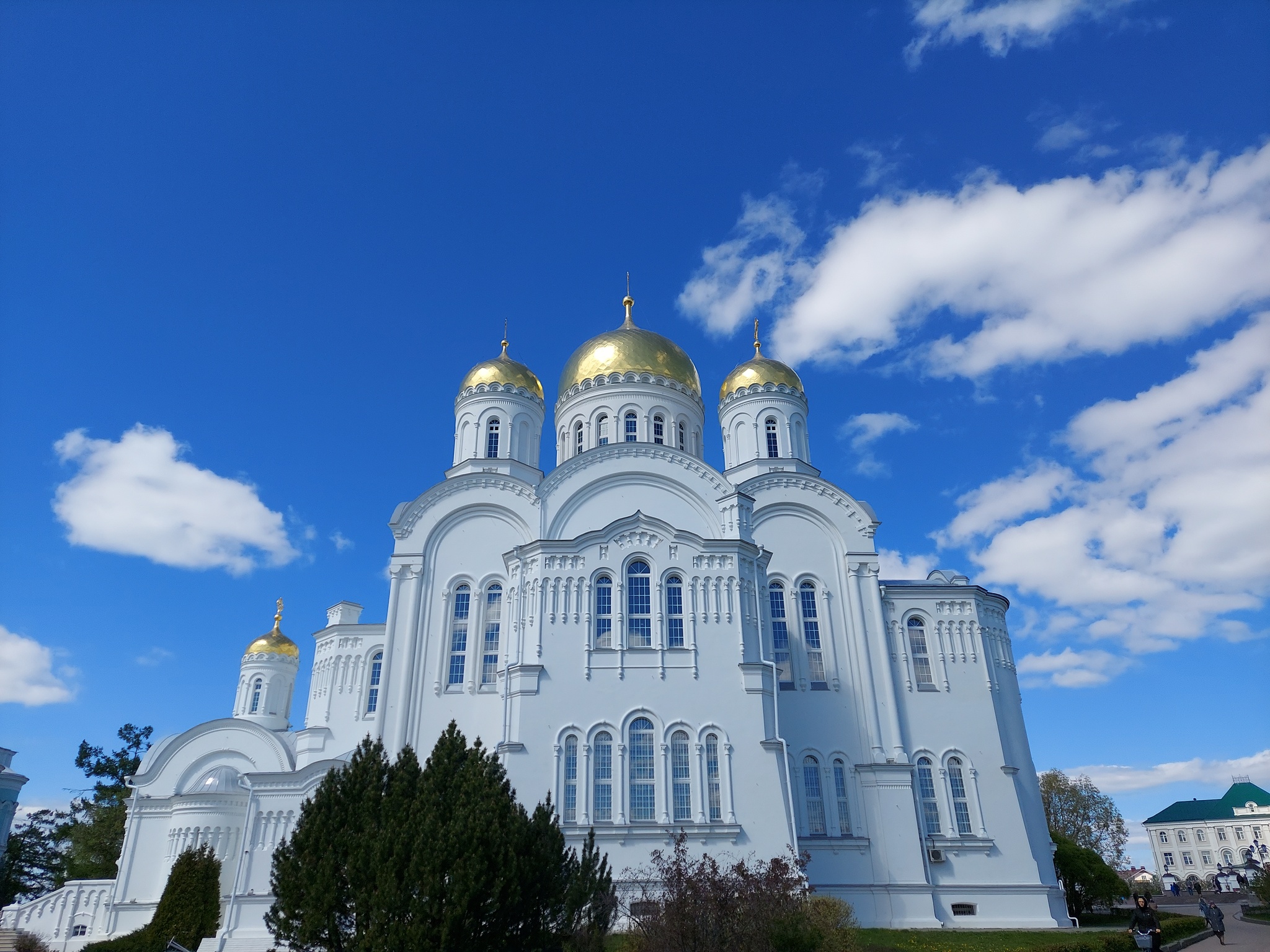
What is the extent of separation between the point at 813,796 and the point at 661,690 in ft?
→ 19.6

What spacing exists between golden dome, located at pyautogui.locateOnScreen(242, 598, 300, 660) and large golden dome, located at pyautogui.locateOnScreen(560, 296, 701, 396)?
16291mm

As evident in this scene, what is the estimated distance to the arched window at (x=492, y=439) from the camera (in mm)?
31000

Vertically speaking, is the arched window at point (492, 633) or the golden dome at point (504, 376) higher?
the golden dome at point (504, 376)

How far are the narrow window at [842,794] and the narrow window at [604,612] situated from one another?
7652mm

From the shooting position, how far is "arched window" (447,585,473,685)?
25094 millimetres

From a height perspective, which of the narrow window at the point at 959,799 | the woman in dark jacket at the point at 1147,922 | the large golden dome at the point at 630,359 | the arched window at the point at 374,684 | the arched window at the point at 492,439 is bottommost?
the woman in dark jacket at the point at 1147,922

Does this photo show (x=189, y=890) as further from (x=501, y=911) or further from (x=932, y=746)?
(x=932, y=746)

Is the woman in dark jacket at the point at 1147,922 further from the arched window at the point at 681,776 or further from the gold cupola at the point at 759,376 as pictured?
the gold cupola at the point at 759,376

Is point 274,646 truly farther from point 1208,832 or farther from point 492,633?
point 1208,832

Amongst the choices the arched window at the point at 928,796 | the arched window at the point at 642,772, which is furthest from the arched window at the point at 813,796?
the arched window at the point at 642,772

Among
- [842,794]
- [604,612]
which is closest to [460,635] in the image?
[604,612]

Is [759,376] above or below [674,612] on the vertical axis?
above

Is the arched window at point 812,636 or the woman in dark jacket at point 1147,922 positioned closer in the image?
the woman in dark jacket at point 1147,922

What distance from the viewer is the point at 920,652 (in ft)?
86.4
